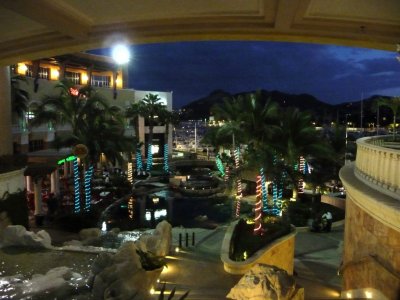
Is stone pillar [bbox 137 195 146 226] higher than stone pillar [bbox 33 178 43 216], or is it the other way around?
stone pillar [bbox 33 178 43 216]

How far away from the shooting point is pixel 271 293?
650 centimetres

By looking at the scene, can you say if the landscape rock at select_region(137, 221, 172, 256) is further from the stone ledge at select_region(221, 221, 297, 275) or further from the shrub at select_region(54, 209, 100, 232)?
the shrub at select_region(54, 209, 100, 232)

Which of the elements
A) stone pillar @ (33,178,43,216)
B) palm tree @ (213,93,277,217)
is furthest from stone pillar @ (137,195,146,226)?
palm tree @ (213,93,277,217)

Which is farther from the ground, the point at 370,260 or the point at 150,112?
the point at 150,112

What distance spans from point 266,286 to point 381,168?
316 cm

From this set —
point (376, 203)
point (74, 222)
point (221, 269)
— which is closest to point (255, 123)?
point (74, 222)

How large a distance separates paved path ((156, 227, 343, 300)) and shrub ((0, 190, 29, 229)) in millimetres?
7339

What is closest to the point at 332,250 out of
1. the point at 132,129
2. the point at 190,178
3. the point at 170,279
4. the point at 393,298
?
the point at 170,279

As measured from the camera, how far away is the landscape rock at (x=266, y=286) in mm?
6488

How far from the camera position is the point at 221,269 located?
518 inches

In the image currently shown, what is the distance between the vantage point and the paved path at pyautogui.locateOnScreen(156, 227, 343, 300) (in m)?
11.6

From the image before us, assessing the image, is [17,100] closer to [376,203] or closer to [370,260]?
[370,260]

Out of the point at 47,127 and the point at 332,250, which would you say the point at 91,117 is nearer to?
the point at 47,127

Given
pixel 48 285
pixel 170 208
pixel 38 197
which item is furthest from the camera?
pixel 170 208
